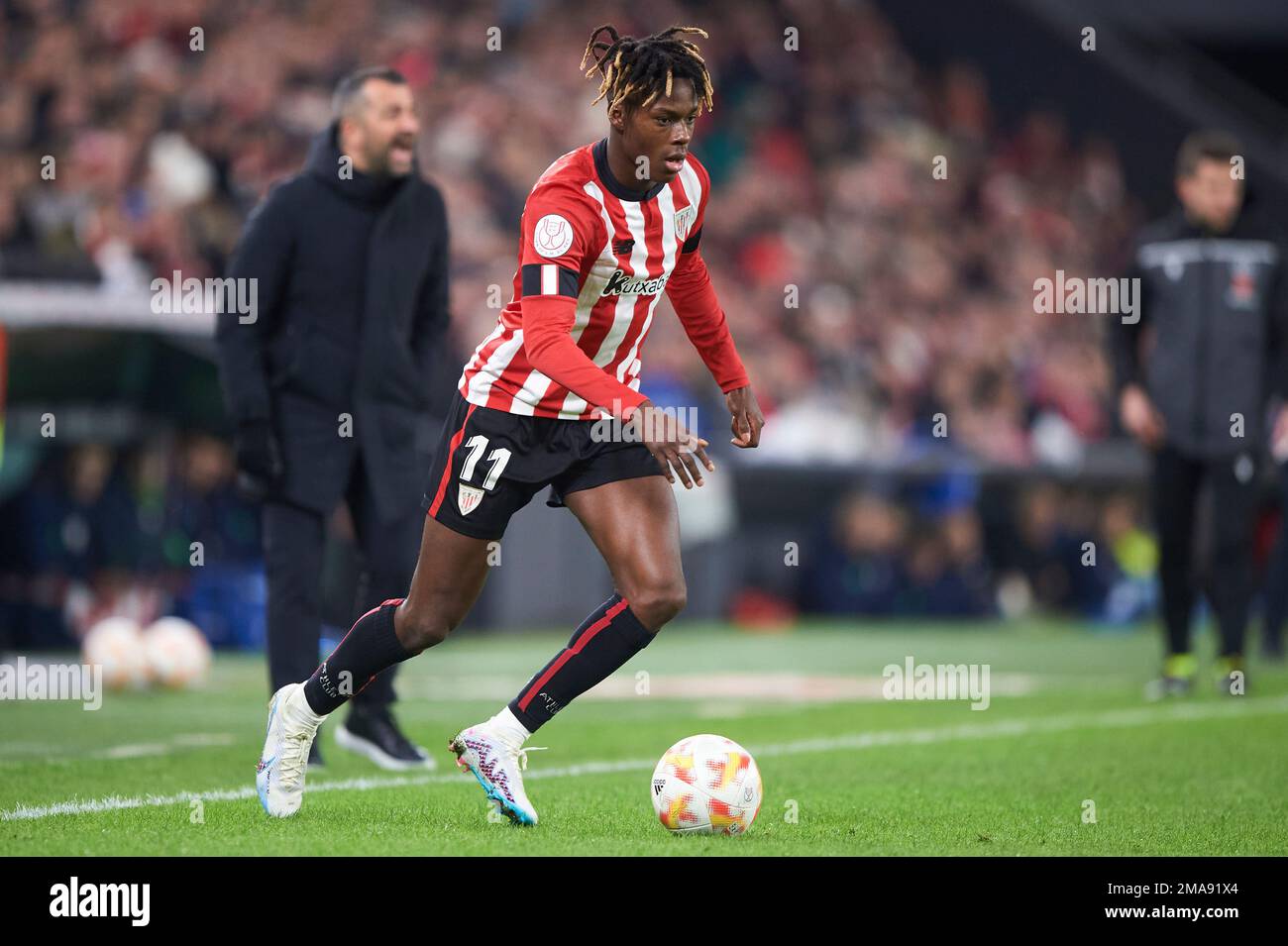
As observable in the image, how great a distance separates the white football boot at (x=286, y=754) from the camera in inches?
214

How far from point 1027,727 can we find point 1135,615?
32.4 feet

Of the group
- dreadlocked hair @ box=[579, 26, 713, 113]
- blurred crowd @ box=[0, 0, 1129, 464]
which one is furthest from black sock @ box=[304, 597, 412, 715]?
blurred crowd @ box=[0, 0, 1129, 464]

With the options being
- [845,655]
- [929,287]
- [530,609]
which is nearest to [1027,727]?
[845,655]

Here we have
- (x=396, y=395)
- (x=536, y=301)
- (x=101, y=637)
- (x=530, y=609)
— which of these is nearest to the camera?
(x=536, y=301)

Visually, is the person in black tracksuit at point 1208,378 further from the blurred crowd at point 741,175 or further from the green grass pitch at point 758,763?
the blurred crowd at point 741,175

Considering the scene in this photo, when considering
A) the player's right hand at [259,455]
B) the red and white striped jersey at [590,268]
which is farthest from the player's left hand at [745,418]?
the player's right hand at [259,455]

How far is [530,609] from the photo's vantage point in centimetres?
1501

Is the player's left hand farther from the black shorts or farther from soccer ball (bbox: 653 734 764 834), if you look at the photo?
soccer ball (bbox: 653 734 764 834)

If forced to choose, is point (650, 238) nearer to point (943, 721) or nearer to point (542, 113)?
point (943, 721)

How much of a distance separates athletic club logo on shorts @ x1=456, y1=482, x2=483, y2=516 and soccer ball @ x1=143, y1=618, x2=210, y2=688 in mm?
5598

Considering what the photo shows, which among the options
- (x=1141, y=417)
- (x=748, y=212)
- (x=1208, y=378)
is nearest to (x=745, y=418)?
(x=1141, y=417)

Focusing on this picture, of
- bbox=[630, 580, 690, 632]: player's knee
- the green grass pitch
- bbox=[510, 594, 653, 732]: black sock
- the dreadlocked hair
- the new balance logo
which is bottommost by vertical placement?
the green grass pitch

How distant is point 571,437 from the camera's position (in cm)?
535

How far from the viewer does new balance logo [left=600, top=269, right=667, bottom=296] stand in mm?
5333
